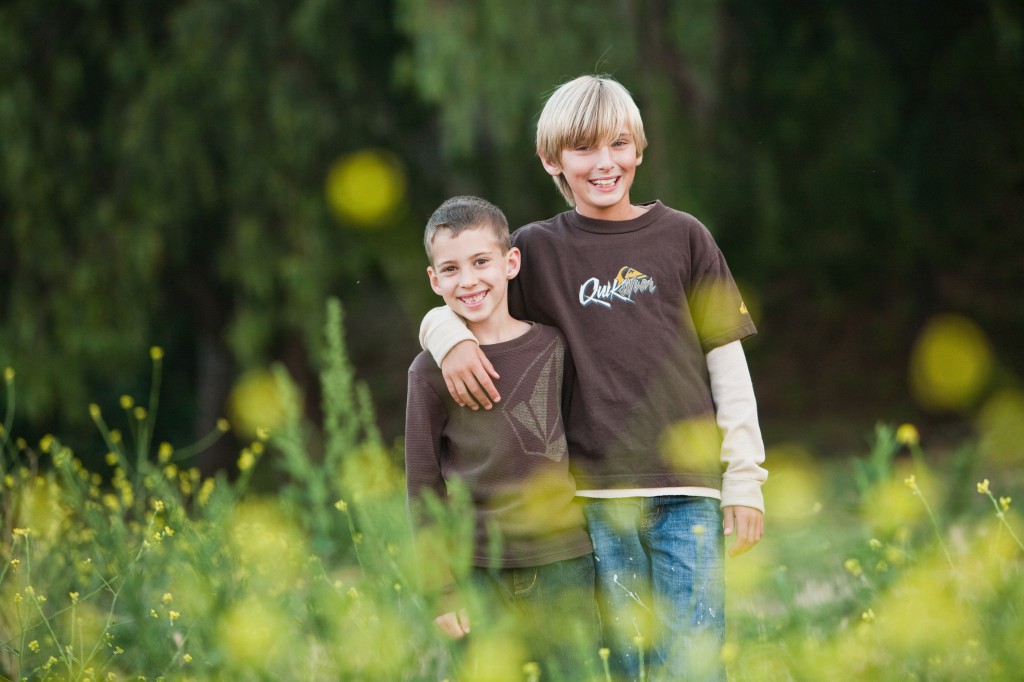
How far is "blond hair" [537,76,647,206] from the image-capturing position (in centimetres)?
220

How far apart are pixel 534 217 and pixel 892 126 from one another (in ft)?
7.90

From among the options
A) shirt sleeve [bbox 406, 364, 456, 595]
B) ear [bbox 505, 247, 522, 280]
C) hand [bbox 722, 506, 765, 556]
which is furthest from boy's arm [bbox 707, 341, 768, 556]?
shirt sleeve [bbox 406, 364, 456, 595]

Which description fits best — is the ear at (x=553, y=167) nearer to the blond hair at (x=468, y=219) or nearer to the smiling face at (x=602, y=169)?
the smiling face at (x=602, y=169)

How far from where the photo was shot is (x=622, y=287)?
221 centimetres

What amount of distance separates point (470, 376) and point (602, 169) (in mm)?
516

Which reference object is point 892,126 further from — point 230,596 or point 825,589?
point 230,596

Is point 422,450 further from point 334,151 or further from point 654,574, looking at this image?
point 334,151

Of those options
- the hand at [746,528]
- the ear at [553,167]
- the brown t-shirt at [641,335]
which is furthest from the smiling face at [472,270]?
the hand at [746,528]

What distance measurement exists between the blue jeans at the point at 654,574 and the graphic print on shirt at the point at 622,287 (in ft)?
1.33

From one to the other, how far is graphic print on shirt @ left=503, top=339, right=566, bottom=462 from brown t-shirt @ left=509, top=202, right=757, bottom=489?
53 millimetres

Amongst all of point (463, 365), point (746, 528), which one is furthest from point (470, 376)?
point (746, 528)

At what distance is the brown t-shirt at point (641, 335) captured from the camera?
2.18m

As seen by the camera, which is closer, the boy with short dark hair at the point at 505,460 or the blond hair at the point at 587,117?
the boy with short dark hair at the point at 505,460

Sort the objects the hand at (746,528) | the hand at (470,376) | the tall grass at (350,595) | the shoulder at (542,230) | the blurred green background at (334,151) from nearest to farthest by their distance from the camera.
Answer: the tall grass at (350,595)
the hand at (470,376)
the hand at (746,528)
the shoulder at (542,230)
the blurred green background at (334,151)
